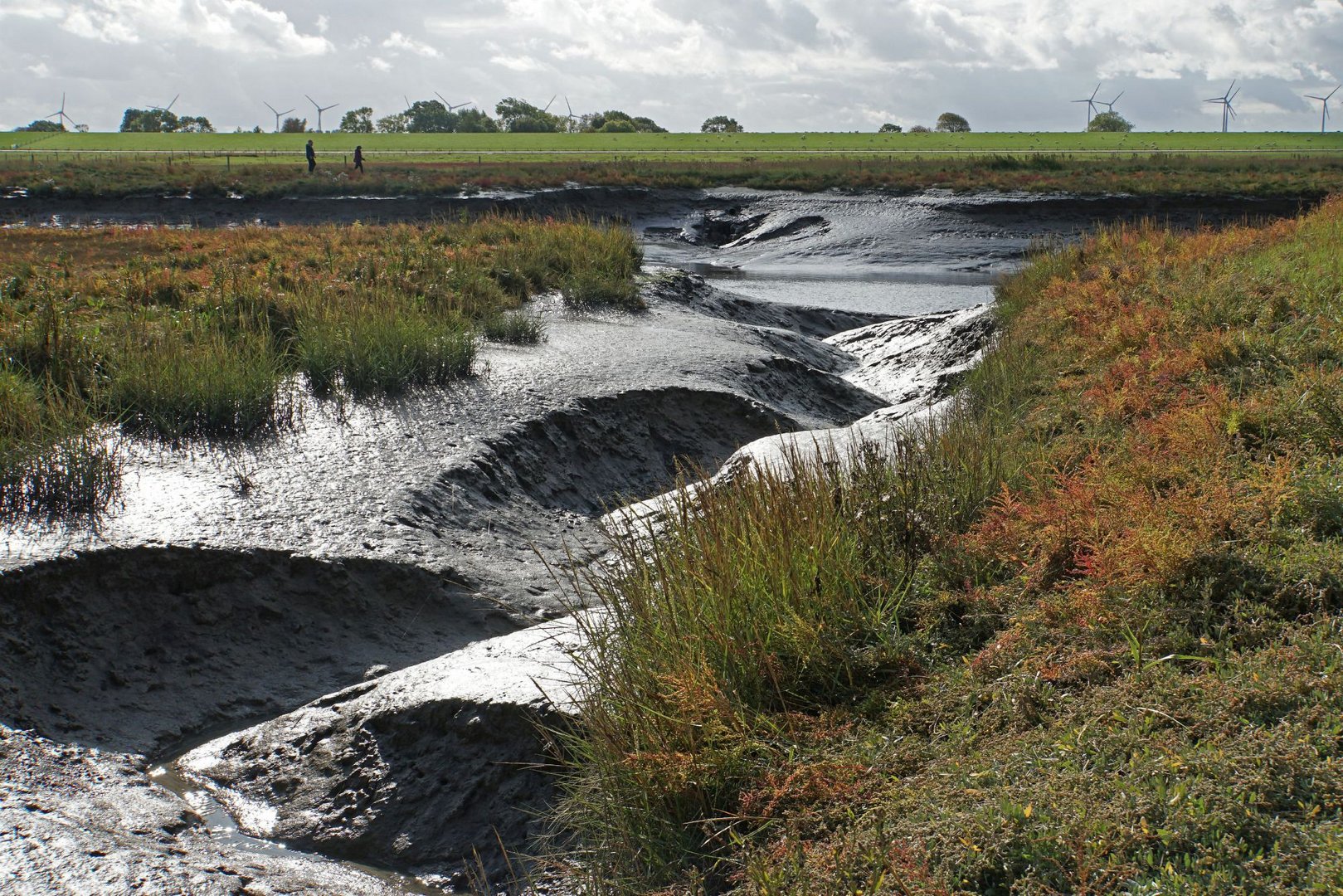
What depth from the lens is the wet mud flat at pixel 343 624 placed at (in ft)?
16.2

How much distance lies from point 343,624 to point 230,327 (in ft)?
18.8

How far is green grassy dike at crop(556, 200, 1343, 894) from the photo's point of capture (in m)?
3.17

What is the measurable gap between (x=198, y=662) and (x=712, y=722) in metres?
3.86

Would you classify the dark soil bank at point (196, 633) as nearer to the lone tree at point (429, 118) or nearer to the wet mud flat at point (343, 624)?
the wet mud flat at point (343, 624)

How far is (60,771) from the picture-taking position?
527cm

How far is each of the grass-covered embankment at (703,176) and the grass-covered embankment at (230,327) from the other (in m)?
26.5

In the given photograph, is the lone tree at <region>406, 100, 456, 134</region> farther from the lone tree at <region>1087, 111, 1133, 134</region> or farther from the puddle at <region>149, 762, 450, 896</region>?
the puddle at <region>149, 762, 450, 896</region>

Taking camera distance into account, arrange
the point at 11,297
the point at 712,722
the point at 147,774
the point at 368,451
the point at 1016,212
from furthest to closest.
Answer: the point at 1016,212, the point at 11,297, the point at 368,451, the point at 147,774, the point at 712,722

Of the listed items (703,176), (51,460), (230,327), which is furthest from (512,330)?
(703,176)

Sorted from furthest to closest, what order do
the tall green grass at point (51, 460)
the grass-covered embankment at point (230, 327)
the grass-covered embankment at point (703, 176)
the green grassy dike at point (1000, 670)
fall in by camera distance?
1. the grass-covered embankment at point (703, 176)
2. the grass-covered embankment at point (230, 327)
3. the tall green grass at point (51, 460)
4. the green grassy dike at point (1000, 670)

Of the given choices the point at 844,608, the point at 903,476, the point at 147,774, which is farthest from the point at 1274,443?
the point at 147,774

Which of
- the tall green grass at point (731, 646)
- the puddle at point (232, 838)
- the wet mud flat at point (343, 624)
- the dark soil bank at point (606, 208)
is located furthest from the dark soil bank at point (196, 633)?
the dark soil bank at point (606, 208)

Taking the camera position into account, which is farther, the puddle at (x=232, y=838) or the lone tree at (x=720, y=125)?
the lone tree at (x=720, y=125)

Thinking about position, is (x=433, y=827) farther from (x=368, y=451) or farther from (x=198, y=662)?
(x=368, y=451)
